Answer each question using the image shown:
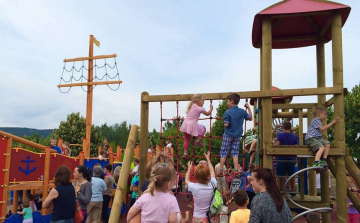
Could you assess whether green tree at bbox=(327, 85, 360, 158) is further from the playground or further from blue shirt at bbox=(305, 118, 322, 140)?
blue shirt at bbox=(305, 118, 322, 140)

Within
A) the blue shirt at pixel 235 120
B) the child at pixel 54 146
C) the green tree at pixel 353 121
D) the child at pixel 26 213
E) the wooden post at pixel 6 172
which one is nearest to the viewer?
the blue shirt at pixel 235 120

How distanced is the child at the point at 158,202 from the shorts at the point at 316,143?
2.77 m

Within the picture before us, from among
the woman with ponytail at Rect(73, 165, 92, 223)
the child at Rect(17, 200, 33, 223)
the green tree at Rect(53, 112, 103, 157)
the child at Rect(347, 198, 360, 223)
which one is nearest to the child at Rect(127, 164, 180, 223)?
the woman with ponytail at Rect(73, 165, 92, 223)

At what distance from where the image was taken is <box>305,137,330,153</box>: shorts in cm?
489

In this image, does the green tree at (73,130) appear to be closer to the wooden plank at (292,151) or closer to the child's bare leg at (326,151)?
the wooden plank at (292,151)

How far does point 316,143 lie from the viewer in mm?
4930

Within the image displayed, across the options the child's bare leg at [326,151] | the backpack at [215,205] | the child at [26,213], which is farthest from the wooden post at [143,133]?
the child at [26,213]

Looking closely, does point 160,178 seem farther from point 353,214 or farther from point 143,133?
point 353,214

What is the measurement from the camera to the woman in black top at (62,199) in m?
4.23

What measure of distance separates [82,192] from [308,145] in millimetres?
3494

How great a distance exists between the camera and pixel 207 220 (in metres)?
4.41

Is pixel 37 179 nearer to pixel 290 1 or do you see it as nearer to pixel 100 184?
pixel 100 184

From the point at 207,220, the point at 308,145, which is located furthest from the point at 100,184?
the point at 308,145

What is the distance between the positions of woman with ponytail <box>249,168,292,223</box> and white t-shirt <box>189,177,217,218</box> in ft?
4.85
